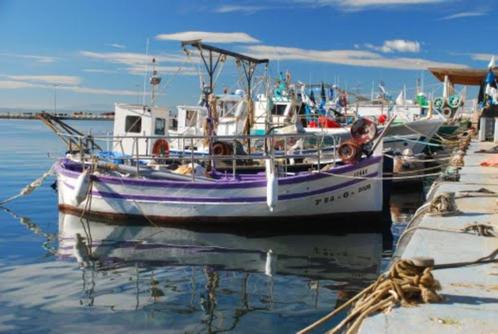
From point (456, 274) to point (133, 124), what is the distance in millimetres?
13708

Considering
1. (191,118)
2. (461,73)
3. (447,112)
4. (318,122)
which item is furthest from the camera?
(447,112)

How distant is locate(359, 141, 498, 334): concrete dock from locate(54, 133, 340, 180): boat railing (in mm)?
4357

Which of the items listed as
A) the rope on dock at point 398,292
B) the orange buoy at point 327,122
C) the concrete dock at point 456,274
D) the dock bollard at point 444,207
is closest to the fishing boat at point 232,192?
the concrete dock at point 456,274

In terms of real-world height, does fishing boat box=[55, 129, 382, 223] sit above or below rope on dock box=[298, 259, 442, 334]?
below

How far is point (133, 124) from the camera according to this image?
17.5m

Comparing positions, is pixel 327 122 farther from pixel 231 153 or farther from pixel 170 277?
pixel 170 277

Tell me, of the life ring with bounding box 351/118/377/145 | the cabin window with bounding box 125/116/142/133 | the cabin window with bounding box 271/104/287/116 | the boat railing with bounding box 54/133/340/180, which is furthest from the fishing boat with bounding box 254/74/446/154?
the life ring with bounding box 351/118/377/145

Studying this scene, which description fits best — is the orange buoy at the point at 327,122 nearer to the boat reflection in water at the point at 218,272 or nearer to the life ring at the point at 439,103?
the boat reflection in water at the point at 218,272

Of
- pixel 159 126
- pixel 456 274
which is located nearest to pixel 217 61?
pixel 159 126

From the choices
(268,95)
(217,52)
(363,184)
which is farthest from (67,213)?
(268,95)

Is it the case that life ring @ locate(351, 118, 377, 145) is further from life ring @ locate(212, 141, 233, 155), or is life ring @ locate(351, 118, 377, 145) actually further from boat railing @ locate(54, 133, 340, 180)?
life ring @ locate(212, 141, 233, 155)

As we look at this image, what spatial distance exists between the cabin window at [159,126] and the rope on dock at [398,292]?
13.9m

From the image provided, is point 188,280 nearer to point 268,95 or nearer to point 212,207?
point 212,207

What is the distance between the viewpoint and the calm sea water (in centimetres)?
708
